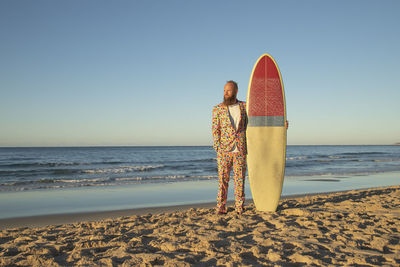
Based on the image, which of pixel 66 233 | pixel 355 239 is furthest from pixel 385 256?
pixel 66 233

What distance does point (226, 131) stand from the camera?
11.7 feet

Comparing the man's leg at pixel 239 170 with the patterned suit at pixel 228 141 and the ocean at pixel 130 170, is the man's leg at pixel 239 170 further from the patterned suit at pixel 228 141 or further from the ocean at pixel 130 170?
the ocean at pixel 130 170

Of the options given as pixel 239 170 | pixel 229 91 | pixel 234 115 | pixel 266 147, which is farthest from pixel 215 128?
pixel 266 147

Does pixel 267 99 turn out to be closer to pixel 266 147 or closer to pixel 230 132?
pixel 266 147

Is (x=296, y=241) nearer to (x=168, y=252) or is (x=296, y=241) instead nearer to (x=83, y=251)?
(x=168, y=252)

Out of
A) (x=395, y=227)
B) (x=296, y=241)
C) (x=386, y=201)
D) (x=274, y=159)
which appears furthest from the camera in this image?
(x=386, y=201)

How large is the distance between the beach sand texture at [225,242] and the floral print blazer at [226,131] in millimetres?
852

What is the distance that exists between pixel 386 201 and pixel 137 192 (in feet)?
18.0

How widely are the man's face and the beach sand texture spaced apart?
142 centimetres

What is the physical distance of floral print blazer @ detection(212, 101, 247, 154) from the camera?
11.6 ft

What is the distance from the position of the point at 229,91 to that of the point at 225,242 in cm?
167

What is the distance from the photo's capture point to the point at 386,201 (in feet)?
16.2

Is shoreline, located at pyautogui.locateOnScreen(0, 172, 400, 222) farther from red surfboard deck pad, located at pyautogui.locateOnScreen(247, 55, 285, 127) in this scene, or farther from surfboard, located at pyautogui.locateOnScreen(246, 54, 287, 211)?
red surfboard deck pad, located at pyautogui.locateOnScreen(247, 55, 285, 127)

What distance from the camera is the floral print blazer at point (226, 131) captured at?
11.6 feet
